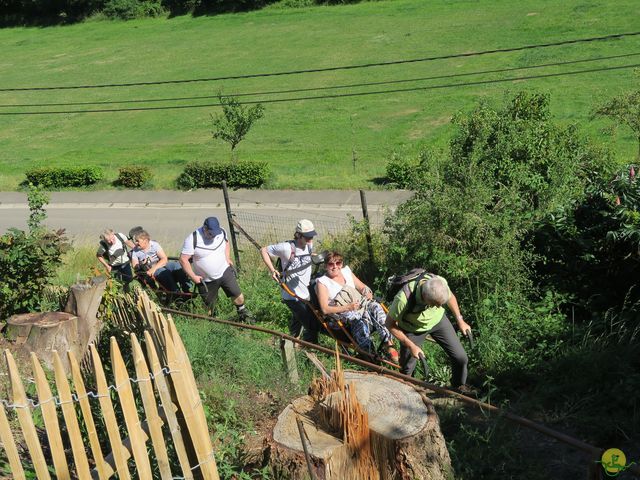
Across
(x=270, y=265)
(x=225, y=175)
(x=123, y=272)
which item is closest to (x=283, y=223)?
(x=225, y=175)

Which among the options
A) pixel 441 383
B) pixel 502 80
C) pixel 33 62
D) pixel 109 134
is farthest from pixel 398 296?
pixel 33 62

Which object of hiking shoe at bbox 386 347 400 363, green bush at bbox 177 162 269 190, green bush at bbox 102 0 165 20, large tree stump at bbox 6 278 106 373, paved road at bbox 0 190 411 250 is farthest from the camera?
green bush at bbox 102 0 165 20

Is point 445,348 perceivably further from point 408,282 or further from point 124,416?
point 124,416

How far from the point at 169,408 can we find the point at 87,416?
47cm

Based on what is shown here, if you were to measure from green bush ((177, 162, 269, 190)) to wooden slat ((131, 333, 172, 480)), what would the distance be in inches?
807

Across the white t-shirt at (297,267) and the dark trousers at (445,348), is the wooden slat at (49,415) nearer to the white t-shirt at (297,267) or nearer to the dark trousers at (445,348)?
the dark trousers at (445,348)

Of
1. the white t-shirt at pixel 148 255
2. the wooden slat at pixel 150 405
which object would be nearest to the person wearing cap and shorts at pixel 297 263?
the white t-shirt at pixel 148 255

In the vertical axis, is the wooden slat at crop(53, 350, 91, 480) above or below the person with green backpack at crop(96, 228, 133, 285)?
above

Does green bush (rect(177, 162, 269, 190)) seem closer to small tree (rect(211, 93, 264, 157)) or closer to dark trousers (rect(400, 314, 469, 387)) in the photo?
small tree (rect(211, 93, 264, 157))

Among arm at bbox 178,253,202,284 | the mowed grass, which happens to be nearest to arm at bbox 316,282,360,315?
arm at bbox 178,253,202,284

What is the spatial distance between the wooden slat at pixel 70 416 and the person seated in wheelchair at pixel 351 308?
3.32 meters

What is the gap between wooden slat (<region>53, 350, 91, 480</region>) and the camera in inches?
164

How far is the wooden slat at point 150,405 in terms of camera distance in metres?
4.25

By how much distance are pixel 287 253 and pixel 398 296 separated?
1.95m
